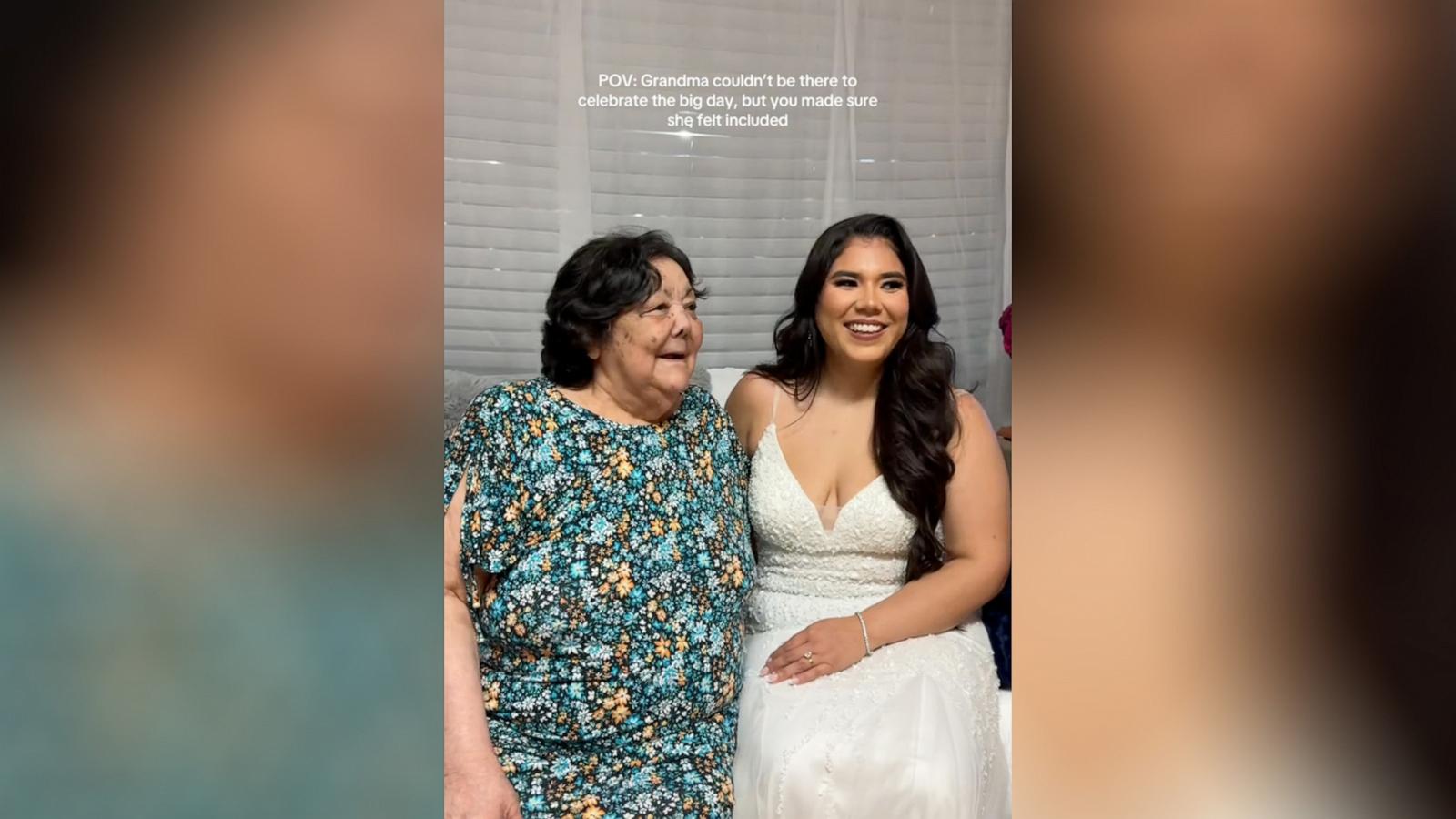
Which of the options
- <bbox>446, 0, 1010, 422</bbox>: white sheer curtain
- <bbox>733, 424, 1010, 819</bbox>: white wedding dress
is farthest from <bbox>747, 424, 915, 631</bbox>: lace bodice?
<bbox>446, 0, 1010, 422</bbox>: white sheer curtain

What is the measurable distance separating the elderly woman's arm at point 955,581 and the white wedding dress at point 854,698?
0.01 metres

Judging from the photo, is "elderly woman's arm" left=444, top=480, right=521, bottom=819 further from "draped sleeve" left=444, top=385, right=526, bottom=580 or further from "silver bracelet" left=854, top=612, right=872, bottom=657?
"silver bracelet" left=854, top=612, right=872, bottom=657

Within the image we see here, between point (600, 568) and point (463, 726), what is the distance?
19cm

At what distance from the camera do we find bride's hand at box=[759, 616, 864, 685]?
3.32 ft

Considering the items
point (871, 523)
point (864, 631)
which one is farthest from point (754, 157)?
point (864, 631)

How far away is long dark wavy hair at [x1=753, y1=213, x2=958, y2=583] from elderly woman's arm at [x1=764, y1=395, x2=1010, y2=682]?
0.01 m

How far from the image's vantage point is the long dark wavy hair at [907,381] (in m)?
1.00
